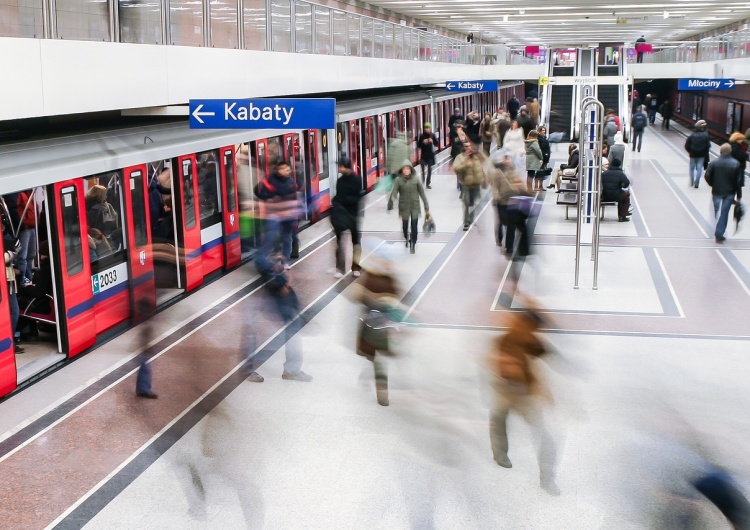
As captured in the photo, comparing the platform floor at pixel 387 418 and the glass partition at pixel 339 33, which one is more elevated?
the glass partition at pixel 339 33

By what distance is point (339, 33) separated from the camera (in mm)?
20234

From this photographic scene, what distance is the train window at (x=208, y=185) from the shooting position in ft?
45.0

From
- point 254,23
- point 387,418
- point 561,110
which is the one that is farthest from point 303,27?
point 561,110

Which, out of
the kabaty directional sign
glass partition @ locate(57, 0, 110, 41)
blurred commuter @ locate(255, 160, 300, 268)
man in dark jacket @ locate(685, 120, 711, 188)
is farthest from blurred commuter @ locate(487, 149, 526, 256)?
man in dark jacket @ locate(685, 120, 711, 188)

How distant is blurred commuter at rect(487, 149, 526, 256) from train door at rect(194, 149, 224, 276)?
13.9ft

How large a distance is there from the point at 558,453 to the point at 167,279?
690 cm

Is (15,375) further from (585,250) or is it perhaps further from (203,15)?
(585,250)

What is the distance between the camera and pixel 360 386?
9.39 metres

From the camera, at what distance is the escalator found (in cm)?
4278

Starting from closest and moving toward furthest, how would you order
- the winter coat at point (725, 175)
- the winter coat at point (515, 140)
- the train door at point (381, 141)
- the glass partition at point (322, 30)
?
1. the winter coat at point (725, 175)
2. the glass partition at point (322, 30)
3. the winter coat at point (515, 140)
4. the train door at point (381, 141)

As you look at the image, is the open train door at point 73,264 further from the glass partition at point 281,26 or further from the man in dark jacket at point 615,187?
the man in dark jacket at point 615,187

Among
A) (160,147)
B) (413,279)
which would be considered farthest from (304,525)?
(413,279)

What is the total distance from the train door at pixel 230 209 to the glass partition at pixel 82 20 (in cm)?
434

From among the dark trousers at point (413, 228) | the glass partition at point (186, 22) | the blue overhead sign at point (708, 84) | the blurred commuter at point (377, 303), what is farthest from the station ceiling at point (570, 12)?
the blurred commuter at point (377, 303)
